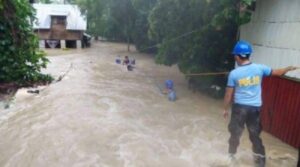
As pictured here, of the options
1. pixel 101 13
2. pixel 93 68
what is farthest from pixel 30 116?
pixel 101 13

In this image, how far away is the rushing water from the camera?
587 cm

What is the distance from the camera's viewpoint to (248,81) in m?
4.64

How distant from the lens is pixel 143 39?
25391mm

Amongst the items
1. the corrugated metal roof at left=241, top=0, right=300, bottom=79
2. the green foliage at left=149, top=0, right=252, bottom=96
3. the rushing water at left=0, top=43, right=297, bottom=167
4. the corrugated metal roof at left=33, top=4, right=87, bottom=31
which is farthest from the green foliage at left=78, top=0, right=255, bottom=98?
the corrugated metal roof at left=33, top=4, right=87, bottom=31

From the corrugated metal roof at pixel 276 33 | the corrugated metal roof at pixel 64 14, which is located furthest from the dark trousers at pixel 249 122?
the corrugated metal roof at pixel 64 14

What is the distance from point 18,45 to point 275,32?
823 centimetres

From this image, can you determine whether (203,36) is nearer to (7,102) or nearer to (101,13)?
(7,102)

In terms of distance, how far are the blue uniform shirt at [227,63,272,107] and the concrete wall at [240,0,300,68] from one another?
6.34ft

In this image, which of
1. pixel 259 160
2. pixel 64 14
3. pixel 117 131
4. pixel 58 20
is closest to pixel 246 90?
pixel 259 160

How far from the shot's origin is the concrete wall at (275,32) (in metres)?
A: 6.34

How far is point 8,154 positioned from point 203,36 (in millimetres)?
6653

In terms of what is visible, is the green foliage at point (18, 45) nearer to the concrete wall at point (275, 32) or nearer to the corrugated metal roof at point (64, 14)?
the concrete wall at point (275, 32)

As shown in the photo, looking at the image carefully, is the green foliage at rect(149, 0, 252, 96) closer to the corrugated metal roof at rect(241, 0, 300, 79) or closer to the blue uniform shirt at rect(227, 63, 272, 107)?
the corrugated metal roof at rect(241, 0, 300, 79)

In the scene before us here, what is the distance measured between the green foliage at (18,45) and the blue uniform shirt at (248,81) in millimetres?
8333
